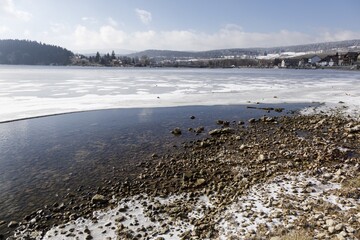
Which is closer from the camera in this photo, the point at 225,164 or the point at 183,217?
the point at 183,217

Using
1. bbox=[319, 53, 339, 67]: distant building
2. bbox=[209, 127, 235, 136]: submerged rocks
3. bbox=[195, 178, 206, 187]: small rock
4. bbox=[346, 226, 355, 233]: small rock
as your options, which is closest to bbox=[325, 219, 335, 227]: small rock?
bbox=[346, 226, 355, 233]: small rock

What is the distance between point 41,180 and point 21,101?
17.2 meters

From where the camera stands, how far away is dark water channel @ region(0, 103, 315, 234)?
873 centimetres

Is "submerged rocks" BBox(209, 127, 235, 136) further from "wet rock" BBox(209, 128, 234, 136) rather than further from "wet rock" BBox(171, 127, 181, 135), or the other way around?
"wet rock" BBox(171, 127, 181, 135)

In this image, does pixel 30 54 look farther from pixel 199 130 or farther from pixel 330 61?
pixel 199 130

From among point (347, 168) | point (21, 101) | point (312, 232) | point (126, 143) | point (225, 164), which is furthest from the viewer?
point (21, 101)

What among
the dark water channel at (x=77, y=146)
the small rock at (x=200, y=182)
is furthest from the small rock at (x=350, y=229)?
the dark water channel at (x=77, y=146)

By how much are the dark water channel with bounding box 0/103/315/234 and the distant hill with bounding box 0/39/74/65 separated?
17101cm

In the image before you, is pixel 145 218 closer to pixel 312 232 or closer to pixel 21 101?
pixel 312 232

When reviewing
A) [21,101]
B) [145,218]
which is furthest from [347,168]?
[21,101]

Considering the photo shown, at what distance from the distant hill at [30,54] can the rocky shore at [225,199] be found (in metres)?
181

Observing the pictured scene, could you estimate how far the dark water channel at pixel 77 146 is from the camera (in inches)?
344

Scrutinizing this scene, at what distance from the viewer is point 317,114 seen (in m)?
19.2

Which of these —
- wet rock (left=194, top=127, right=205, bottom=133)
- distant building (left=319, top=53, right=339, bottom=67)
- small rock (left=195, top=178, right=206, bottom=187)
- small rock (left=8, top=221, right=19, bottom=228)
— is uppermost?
distant building (left=319, top=53, right=339, bottom=67)
